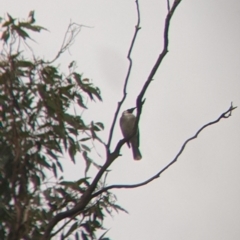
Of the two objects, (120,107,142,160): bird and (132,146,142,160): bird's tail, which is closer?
(120,107,142,160): bird

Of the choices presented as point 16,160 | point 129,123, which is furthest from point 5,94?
point 129,123

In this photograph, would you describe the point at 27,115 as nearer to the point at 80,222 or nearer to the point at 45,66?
the point at 45,66

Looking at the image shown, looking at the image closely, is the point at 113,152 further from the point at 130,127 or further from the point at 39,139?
the point at 130,127

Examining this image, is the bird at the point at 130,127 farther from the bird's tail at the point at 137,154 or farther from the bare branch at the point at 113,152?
the bare branch at the point at 113,152

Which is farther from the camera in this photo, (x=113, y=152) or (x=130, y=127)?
(x=130, y=127)

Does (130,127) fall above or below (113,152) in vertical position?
above

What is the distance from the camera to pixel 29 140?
4.87m

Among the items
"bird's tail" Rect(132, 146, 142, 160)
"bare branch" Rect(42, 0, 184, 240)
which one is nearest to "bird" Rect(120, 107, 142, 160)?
"bird's tail" Rect(132, 146, 142, 160)

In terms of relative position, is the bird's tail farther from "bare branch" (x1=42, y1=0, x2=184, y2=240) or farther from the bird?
"bare branch" (x1=42, y1=0, x2=184, y2=240)

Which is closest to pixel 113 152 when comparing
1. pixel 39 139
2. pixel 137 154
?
pixel 39 139

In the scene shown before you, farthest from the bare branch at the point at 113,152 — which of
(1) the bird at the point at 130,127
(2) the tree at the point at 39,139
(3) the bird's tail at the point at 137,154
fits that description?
(3) the bird's tail at the point at 137,154

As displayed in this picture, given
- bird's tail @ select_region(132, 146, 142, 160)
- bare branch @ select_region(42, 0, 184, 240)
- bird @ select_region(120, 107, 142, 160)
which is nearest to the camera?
bare branch @ select_region(42, 0, 184, 240)

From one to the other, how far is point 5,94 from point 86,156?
2.29 ft

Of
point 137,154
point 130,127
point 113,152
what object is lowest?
point 113,152
